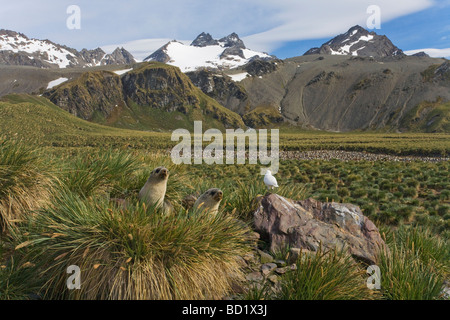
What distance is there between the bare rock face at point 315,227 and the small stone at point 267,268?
606 millimetres

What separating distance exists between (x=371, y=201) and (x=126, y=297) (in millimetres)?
15314

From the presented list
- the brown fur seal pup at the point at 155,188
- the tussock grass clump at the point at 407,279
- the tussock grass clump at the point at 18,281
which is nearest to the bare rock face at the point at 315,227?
the tussock grass clump at the point at 407,279

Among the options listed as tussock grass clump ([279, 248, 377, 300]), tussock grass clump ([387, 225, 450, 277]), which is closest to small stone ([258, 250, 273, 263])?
tussock grass clump ([279, 248, 377, 300])

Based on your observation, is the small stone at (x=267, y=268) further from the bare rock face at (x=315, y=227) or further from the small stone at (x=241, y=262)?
the bare rock face at (x=315, y=227)

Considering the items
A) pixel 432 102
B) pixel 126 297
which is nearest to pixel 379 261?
pixel 126 297

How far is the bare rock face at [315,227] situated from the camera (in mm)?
5379

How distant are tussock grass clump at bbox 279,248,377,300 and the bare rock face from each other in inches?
40.5

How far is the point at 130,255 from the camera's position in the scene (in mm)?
3738

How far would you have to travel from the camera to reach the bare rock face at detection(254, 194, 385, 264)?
212 inches

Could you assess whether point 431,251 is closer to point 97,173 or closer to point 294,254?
point 294,254

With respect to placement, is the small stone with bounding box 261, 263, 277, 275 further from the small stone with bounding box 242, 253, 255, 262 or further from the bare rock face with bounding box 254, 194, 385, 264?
the bare rock face with bounding box 254, 194, 385, 264

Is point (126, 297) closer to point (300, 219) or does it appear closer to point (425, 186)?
point (300, 219)

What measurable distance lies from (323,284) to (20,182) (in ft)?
16.1
